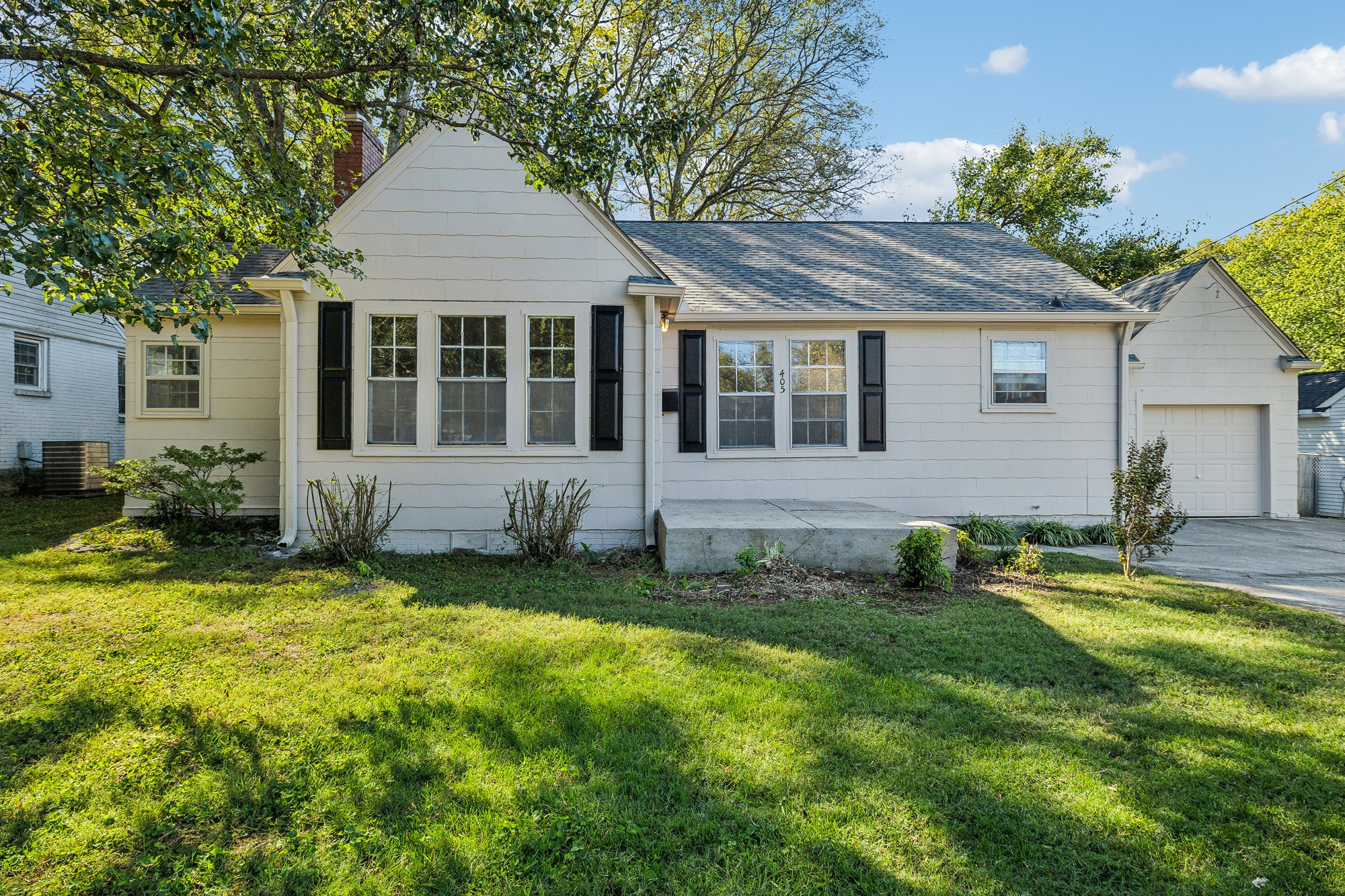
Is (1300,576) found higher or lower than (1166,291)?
lower

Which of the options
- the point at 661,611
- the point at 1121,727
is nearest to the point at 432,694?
the point at 661,611

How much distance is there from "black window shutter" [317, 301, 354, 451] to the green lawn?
2.56 meters

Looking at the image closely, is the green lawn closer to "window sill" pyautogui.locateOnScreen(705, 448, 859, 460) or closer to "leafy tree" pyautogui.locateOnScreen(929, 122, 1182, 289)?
"window sill" pyautogui.locateOnScreen(705, 448, 859, 460)

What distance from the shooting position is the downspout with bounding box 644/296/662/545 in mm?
7160

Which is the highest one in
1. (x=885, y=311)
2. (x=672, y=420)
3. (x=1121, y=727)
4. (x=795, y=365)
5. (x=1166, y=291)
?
(x=1166, y=291)

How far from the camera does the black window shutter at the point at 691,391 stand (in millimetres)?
8680

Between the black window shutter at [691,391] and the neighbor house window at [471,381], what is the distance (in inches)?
101

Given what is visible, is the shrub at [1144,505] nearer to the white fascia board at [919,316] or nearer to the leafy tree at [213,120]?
the white fascia board at [919,316]

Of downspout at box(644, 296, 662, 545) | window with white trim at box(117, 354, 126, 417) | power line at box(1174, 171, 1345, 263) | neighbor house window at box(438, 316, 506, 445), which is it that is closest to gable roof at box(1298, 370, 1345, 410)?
power line at box(1174, 171, 1345, 263)

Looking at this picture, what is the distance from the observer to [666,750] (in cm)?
275

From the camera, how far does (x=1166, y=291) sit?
11.0m

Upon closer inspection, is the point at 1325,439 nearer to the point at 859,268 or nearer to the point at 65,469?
the point at 859,268

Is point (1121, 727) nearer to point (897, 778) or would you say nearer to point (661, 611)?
point (897, 778)

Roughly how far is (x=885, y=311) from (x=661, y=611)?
18.8 ft
